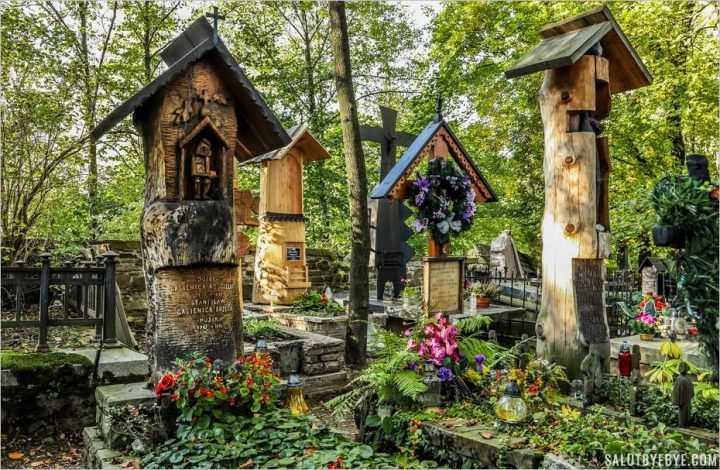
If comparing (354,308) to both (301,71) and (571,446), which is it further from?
(301,71)

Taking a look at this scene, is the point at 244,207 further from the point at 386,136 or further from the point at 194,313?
the point at 386,136

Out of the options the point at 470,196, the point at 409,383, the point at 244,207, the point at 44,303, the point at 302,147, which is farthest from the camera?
the point at 302,147

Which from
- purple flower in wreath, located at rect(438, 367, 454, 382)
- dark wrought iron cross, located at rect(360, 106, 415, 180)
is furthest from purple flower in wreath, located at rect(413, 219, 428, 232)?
dark wrought iron cross, located at rect(360, 106, 415, 180)

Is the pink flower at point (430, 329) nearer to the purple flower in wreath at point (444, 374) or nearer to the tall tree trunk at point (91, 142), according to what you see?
the purple flower in wreath at point (444, 374)

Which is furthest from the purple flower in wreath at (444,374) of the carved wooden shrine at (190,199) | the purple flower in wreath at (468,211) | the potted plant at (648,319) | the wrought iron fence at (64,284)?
the potted plant at (648,319)

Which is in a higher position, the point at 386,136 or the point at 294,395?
the point at 386,136

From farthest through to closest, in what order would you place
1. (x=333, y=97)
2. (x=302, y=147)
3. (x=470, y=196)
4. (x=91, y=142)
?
(x=333, y=97) < (x=302, y=147) < (x=91, y=142) < (x=470, y=196)

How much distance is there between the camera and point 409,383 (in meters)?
4.95

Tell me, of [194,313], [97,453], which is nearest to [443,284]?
[194,313]

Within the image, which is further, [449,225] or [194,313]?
[449,225]

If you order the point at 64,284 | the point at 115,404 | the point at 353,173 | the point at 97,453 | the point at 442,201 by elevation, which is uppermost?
the point at 353,173

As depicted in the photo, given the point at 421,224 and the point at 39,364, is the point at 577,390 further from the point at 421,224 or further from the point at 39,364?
the point at 39,364

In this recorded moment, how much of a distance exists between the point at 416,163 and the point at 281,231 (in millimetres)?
5269

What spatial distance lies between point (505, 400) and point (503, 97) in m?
13.0
